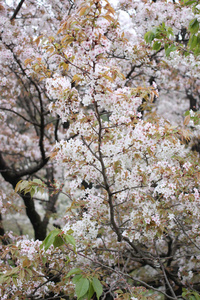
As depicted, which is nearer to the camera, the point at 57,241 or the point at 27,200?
the point at 57,241

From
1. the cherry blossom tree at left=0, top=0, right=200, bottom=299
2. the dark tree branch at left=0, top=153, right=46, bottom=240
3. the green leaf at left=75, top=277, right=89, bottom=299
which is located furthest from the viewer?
the dark tree branch at left=0, top=153, right=46, bottom=240

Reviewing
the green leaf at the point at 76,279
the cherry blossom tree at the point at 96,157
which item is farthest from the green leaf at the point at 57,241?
the green leaf at the point at 76,279

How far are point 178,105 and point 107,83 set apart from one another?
7380 millimetres

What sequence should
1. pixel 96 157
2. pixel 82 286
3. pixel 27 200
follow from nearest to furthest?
pixel 82 286 → pixel 96 157 → pixel 27 200

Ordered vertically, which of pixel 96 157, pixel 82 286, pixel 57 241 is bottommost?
pixel 82 286

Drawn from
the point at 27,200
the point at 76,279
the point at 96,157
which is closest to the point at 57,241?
the point at 76,279

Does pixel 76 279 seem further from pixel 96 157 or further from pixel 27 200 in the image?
pixel 27 200

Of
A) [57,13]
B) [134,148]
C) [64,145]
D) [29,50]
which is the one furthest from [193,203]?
[57,13]

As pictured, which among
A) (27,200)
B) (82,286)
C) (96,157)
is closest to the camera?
(82,286)

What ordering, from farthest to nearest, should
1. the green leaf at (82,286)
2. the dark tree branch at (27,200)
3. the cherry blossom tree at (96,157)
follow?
1. the dark tree branch at (27,200)
2. the cherry blossom tree at (96,157)
3. the green leaf at (82,286)

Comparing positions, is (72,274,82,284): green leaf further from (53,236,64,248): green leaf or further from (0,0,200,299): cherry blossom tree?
(53,236,64,248): green leaf

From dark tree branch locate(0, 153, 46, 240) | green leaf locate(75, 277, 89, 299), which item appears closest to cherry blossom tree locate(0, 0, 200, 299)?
green leaf locate(75, 277, 89, 299)

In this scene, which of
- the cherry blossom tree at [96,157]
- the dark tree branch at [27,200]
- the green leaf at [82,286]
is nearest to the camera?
the green leaf at [82,286]

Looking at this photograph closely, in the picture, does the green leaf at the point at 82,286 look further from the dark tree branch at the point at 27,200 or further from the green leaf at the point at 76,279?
the dark tree branch at the point at 27,200
